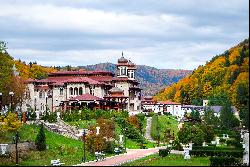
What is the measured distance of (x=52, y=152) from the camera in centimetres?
4103

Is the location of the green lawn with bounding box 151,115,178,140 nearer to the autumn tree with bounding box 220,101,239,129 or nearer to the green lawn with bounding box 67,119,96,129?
the autumn tree with bounding box 220,101,239,129

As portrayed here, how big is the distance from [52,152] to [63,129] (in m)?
11.7

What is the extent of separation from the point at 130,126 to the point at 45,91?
27.2 meters

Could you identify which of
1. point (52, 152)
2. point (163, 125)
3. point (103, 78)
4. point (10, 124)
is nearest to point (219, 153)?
point (52, 152)

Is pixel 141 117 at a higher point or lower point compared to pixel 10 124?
lower

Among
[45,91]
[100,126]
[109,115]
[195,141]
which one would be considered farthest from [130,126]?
[45,91]

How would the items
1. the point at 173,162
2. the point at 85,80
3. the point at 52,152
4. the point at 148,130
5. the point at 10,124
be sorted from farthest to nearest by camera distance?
the point at 85,80 → the point at 148,130 → the point at 52,152 → the point at 10,124 → the point at 173,162

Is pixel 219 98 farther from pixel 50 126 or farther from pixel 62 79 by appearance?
pixel 50 126

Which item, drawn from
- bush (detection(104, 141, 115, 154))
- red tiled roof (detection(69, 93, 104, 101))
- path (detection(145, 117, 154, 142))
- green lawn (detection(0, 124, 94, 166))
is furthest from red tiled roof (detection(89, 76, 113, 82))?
bush (detection(104, 141, 115, 154))

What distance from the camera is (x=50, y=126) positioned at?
170 ft

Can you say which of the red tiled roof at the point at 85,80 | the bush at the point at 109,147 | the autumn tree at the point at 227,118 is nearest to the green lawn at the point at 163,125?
the autumn tree at the point at 227,118

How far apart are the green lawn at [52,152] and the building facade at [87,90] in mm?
25952

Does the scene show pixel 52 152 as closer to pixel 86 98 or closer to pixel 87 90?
pixel 86 98

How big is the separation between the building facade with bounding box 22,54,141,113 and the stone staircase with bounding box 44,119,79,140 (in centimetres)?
1751
